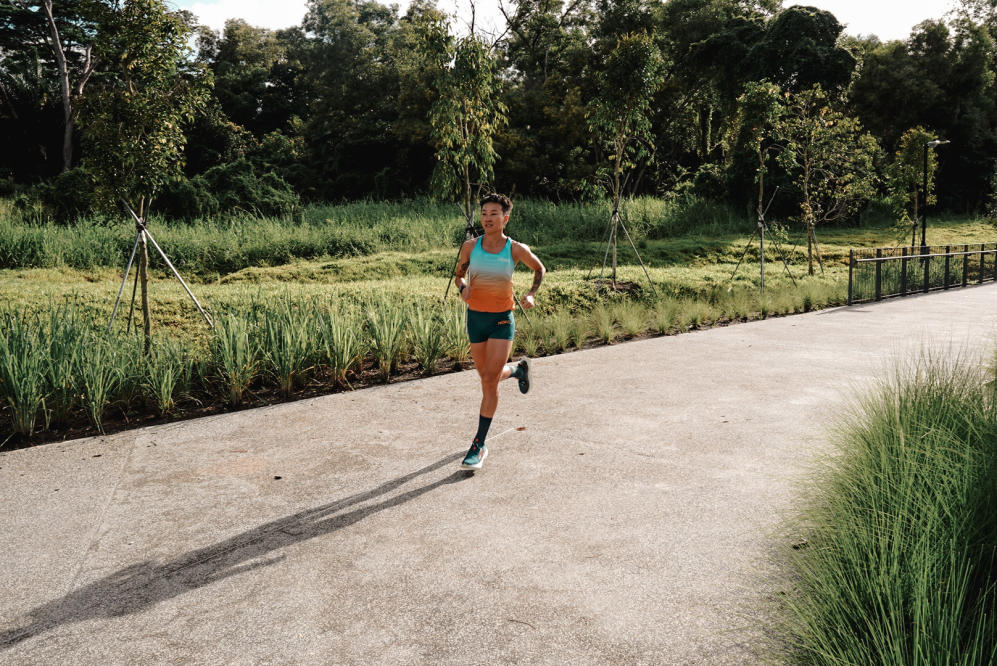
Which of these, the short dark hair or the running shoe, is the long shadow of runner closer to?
the running shoe

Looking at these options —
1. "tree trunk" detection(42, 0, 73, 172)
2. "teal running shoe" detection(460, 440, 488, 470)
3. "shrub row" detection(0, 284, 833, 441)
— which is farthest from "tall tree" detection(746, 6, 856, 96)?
"teal running shoe" detection(460, 440, 488, 470)

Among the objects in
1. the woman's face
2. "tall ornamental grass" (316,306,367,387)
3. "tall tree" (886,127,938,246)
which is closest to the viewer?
the woman's face

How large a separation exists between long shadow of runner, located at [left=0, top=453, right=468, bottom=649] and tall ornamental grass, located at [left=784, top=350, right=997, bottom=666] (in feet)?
8.17

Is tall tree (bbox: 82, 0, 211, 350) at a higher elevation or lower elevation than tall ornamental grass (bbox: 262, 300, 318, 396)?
higher

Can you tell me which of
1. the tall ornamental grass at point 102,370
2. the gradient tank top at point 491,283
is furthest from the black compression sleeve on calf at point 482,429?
the tall ornamental grass at point 102,370

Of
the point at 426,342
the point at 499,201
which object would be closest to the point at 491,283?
the point at 499,201

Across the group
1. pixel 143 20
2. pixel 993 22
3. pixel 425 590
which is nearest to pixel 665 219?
pixel 143 20

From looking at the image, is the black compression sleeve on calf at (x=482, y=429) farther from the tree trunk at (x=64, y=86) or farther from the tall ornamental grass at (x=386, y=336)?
the tree trunk at (x=64, y=86)

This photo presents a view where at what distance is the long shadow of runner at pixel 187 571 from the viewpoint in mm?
3197

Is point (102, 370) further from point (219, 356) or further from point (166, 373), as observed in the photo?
point (219, 356)

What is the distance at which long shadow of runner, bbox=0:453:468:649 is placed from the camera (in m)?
3.20

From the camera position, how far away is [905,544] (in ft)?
8.63

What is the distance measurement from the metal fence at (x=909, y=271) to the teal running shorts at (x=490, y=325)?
39.4 feet

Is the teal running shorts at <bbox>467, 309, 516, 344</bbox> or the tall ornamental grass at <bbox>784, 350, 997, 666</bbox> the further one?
the teal running shorts at <bbox>467, 309, 516, 344</bbox>
